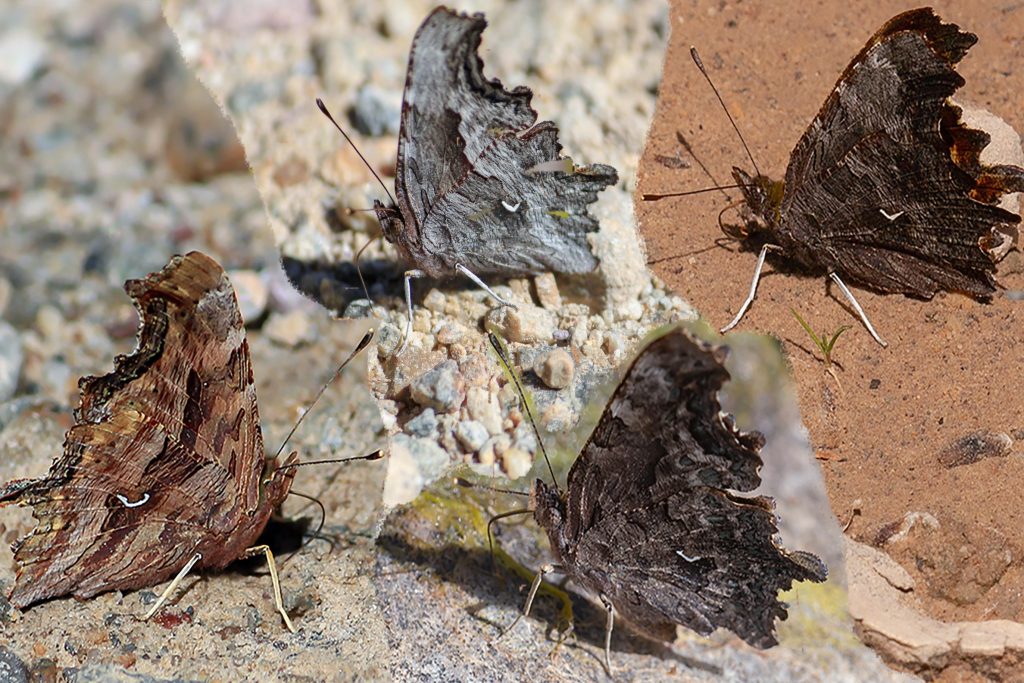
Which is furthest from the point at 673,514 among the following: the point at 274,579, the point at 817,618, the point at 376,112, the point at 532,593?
the point at 376,112

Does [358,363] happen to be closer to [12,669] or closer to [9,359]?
Answer: [12,669]

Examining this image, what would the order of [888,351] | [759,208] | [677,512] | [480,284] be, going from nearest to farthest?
1. [677,512]
2. [888,351]
3. [480,284]
4. [759,208]

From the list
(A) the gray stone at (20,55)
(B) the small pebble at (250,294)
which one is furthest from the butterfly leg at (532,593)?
(A) the gray stone at (20,55)

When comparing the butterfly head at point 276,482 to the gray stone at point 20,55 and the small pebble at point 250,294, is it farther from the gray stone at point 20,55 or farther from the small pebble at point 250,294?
the gray stone at point 20,55

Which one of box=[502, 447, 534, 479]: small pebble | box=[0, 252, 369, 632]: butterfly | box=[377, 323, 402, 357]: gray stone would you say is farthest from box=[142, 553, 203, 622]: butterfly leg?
box=[502, 447, 534, 479]: small pebble

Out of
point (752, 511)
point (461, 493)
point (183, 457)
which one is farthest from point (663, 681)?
point (183, 457)

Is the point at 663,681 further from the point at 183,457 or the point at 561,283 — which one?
the point at 183,457
